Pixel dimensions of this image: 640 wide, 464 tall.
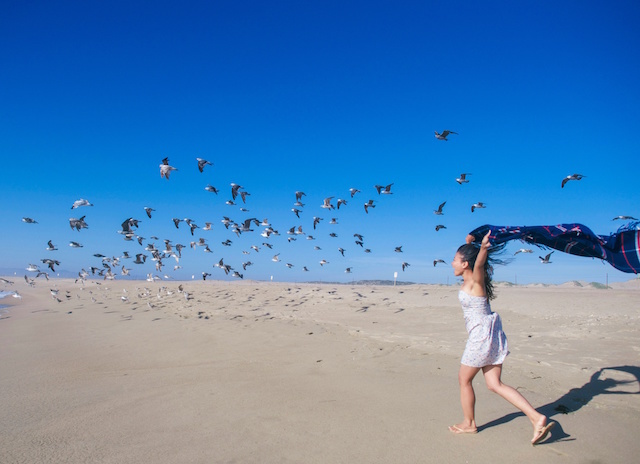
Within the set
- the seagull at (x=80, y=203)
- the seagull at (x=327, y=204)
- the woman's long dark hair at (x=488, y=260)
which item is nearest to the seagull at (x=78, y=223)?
the seagull at (x=80, y=203)

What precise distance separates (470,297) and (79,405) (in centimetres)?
642

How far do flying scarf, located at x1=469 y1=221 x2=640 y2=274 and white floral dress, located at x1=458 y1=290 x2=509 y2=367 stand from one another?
118cm

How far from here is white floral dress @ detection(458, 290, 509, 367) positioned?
504 cm

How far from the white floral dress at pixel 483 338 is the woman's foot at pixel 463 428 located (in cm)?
86

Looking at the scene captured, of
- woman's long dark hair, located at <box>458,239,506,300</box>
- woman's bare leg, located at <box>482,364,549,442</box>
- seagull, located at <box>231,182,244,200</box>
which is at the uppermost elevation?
seagull, located at <box>231,182,244,200</box>

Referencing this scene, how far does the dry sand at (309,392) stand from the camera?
492 centimetres

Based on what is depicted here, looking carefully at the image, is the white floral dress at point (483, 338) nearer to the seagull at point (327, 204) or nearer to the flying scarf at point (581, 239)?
the flying scarf at point (581, 239)

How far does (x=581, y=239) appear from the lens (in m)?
6.16

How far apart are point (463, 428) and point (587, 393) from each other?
126 inches

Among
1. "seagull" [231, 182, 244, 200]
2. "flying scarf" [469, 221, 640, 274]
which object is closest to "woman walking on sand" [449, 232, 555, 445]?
"flying scarf" [469, 221, 640, 274]

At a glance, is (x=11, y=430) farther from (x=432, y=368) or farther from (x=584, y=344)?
(x=584, y=344)

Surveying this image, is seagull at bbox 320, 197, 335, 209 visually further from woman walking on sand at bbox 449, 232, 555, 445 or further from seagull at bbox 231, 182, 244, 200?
woman walking on sand at bbox 449, 232, 555, 445

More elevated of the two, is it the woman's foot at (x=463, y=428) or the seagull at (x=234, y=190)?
the seagull at (x=234, y=190)

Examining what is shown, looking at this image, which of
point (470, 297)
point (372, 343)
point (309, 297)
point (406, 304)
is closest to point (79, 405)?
point (470, 297)
